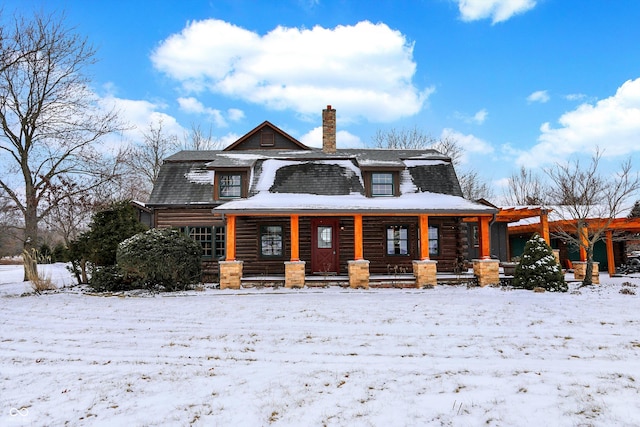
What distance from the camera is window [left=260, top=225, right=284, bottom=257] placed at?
1669cm

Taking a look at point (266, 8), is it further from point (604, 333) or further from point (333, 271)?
point (604, 333)

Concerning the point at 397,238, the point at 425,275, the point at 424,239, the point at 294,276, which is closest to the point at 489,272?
the point at 425,275

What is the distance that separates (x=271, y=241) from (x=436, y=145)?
78.5 ft

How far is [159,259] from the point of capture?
1290 centimetres

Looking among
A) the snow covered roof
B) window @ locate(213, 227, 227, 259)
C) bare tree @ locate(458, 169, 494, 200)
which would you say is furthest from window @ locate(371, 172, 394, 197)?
bare tree @ locate(458, 169, 494, 200)

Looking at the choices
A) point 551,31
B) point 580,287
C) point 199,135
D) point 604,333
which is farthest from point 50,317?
point 199,135

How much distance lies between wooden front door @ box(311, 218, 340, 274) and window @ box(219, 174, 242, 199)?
3809mm

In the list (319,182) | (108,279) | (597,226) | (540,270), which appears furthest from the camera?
(319,182)

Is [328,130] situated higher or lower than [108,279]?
higher

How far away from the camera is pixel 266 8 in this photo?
45.6ft

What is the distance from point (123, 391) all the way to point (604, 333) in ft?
26.0

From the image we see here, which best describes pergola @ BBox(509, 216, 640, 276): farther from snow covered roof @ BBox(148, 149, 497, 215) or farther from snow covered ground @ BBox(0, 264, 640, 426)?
snow covered ground @ BBox(0, 264, 640, 426)

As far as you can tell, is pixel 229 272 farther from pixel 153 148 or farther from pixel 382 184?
pixel 153 148

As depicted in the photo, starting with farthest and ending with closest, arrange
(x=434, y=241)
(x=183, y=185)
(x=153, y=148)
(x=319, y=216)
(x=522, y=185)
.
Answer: (x=522, y=185)
(x=153, y=148)
(x=183, y=185)
(x=434, y=241)
(x=319, y=216)
